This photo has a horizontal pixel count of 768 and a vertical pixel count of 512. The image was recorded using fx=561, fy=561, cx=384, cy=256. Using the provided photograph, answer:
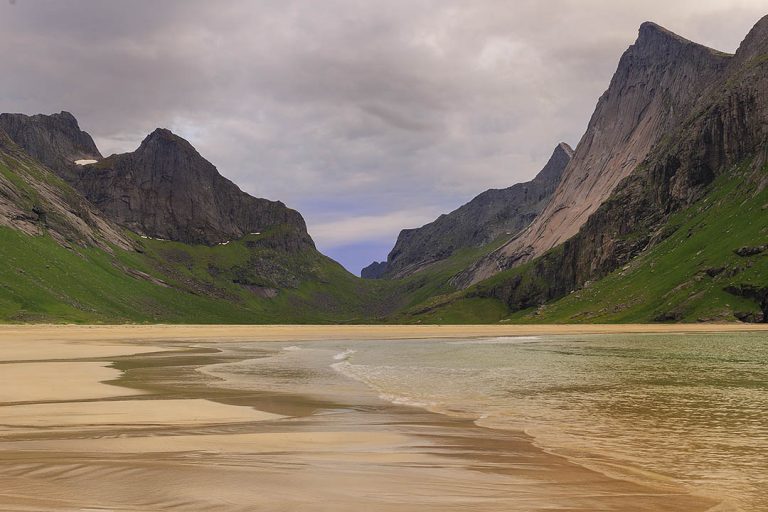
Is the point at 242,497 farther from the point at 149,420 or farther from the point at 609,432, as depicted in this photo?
the point at 609,432

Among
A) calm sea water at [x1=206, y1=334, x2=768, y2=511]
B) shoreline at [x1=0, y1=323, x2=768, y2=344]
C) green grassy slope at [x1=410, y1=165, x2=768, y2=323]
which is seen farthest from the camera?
green grassy slope at [x1=410, y1=165, x2=768, y2=323]

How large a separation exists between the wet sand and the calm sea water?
143 centimetres

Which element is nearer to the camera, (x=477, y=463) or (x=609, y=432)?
(x=477, y=463)

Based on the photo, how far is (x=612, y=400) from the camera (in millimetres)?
24938

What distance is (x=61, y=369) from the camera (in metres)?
39.6

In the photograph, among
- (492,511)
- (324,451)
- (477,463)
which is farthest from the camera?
(324,451)

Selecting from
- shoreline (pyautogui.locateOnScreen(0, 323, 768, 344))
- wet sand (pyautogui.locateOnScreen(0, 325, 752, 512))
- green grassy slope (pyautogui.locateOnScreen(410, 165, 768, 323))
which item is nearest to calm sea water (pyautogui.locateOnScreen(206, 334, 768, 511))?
wet sand (pyautogui.locateOnScreen(0, 325, 752, 512))

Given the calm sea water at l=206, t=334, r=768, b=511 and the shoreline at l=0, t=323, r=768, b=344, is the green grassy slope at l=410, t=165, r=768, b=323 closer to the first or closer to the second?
the shoreline at l=0, t=323, r=768, b=344

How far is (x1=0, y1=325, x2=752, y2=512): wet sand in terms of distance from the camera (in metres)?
10.4

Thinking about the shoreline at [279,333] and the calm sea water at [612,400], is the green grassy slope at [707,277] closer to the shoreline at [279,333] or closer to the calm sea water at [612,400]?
the shoreline at [279,333]

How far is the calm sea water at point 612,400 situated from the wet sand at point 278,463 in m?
1.43

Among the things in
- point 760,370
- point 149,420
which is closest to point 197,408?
point 149,420

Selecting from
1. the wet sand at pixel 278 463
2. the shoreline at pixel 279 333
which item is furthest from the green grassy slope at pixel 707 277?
the wet sand at pixel 278 463

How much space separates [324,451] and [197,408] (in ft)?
32.0
